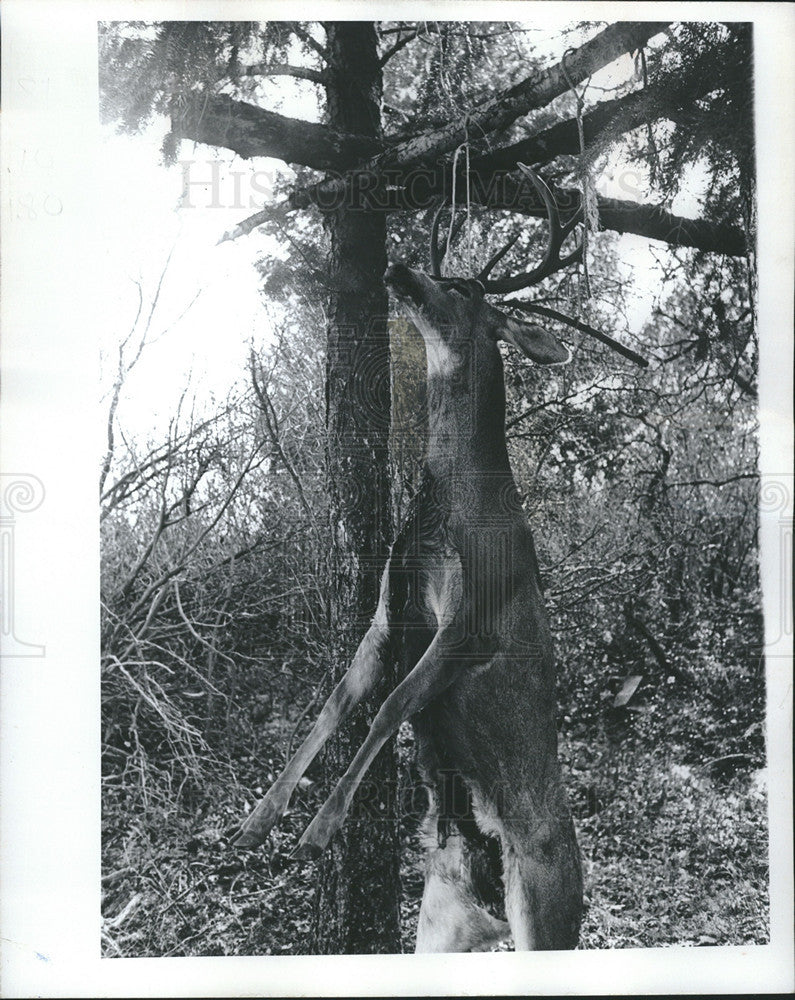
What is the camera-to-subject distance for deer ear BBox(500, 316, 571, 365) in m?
3.65

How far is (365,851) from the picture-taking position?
3562 mm

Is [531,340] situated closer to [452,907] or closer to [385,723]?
[385,723]

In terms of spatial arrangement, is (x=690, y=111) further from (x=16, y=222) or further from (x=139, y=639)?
(x=139, y=639)

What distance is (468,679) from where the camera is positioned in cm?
356

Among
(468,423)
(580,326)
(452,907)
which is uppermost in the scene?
(580,326)

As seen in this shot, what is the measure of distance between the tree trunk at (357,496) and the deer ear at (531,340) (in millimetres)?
471

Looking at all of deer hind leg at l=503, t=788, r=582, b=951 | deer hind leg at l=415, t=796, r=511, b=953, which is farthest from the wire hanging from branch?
deer hind leg at l=415, t=796, r=511, b=953

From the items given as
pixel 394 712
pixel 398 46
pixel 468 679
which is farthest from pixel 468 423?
pixel 398 46

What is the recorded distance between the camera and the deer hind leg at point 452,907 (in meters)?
3.54

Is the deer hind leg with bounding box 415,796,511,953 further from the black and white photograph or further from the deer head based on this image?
the deer head

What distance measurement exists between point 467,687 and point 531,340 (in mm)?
1333

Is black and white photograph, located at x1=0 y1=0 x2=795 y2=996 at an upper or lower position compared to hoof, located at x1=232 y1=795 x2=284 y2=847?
upper

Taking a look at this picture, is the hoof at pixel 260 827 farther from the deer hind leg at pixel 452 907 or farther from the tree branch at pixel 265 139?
the tree branch at pixel 265 139

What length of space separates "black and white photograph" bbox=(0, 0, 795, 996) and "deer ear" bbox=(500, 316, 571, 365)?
14 mm
